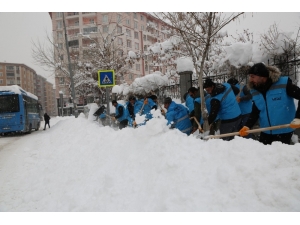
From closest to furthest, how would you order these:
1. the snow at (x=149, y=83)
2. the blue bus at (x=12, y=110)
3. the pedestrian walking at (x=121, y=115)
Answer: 1. the pedestrian walking at (x=121, y=115)
2. the snow at (x=149, y=83)
3. the blue bus at (x=12, y=110)

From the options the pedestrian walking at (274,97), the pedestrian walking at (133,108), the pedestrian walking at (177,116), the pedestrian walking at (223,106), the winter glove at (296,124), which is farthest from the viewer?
the pedestrian walking at (133,108)

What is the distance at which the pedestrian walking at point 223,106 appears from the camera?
4000 mm

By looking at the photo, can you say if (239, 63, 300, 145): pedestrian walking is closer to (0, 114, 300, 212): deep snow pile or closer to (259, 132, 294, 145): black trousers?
(259, 132, 294, 145): black trousers

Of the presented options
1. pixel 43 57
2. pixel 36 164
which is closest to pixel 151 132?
pixel 36 164

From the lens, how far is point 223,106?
4.10 metres

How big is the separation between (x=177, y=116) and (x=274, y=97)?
2.26 m

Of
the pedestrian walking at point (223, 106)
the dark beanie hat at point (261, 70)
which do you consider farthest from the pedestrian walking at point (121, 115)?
the dark beanie hat at point (261, 70)

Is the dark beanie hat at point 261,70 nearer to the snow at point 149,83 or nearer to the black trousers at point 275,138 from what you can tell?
the black trousers at point 275,138

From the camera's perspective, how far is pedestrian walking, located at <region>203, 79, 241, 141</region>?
13.1ft

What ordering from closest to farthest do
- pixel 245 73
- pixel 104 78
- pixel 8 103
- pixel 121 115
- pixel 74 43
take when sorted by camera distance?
pixel 245 73 < pixel 104 78 < pixel 121 115 < pixel 8 103 < pixel 74 43

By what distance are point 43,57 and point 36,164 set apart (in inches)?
543

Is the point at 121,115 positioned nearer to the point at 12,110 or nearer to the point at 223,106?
the point at 223,106

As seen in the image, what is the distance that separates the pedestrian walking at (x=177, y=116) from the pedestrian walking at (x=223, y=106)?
95 centimetres

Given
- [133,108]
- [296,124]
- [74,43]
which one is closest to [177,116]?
[296,124]
